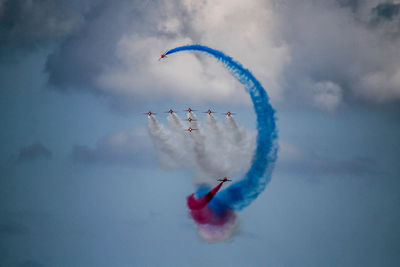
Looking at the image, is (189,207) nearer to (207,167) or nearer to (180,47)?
(207,167)

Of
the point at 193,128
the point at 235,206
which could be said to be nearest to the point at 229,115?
the point at 193,128

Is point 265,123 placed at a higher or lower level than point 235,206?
higher

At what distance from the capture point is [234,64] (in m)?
114

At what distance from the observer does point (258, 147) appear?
117125mm

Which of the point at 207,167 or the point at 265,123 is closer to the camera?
the point at 265,123

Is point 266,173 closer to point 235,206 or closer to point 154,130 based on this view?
point 235,206

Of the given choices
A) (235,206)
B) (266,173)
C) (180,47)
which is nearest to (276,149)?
(266,173)

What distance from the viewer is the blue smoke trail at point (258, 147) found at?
11412cm

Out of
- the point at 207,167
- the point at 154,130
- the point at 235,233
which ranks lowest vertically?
the point at 235,233

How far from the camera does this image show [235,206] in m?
123

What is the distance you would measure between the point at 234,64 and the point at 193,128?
17328 millimetres

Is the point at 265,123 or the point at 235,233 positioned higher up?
the point at 265,123

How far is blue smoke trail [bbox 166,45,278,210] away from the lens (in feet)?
374

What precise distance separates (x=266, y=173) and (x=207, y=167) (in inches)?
447
